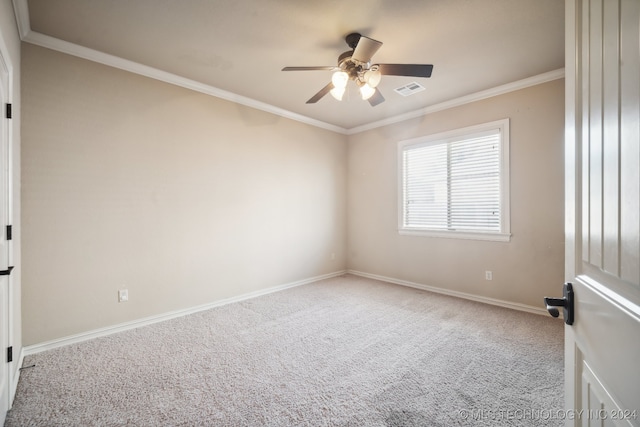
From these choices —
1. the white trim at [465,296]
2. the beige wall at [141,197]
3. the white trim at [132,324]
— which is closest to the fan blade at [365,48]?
the beige wall at [141,197]

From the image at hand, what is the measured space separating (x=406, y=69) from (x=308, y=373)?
2.51 meters

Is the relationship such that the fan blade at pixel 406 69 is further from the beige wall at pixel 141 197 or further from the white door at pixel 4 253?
the white door at pixel 4 253

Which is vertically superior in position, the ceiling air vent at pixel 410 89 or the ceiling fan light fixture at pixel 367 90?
the ceiling air vent at pixel 410 89

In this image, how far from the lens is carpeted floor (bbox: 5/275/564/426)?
1.69 metres

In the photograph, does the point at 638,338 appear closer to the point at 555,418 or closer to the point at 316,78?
the point at 555,418

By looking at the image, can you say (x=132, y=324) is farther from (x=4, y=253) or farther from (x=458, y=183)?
(x=458, y=183)

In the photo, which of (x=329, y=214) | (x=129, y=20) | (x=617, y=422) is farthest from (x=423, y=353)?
(x=129, y=20)

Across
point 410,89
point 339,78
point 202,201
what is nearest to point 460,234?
point 410,89

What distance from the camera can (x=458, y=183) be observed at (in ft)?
13.0

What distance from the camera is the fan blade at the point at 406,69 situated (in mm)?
2219

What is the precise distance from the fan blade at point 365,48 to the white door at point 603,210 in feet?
4.57

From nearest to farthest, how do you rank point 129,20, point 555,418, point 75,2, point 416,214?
point 555,418, point 75,2, point 129,20, point 416,214

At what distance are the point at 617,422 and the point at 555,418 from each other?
153cm

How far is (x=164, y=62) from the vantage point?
294 centimetres
